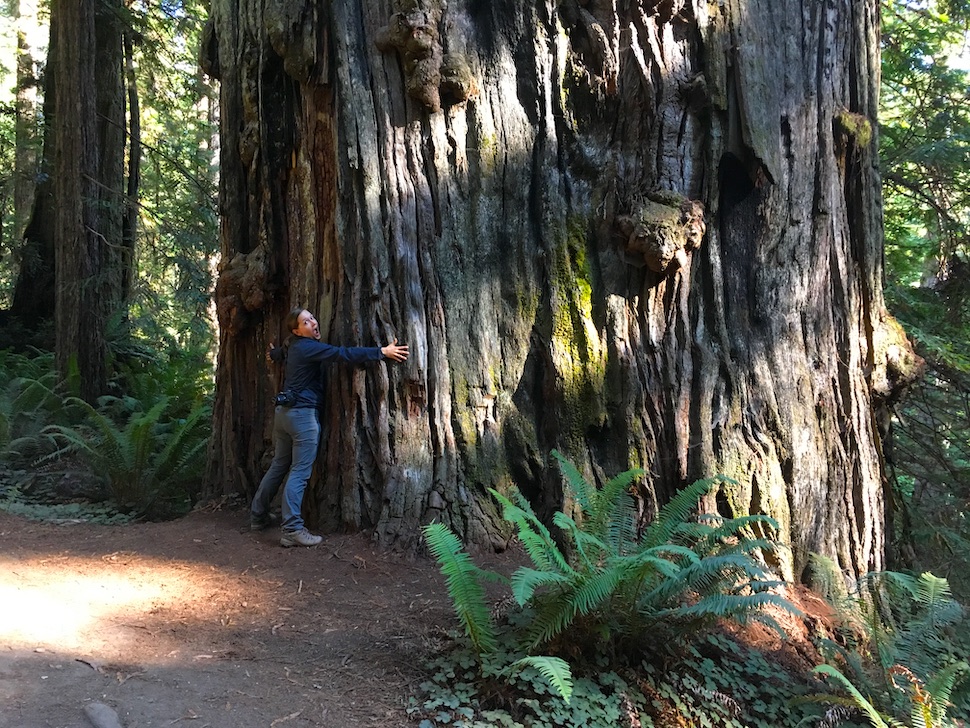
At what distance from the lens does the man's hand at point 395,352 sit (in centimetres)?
514

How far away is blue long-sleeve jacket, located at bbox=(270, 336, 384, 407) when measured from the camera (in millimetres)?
5145

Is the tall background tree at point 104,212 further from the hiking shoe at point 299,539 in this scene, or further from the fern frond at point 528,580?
the fern frond at point 528,580

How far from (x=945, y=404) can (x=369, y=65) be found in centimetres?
734

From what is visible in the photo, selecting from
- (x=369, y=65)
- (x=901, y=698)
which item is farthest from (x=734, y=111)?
(x=901, y=698)

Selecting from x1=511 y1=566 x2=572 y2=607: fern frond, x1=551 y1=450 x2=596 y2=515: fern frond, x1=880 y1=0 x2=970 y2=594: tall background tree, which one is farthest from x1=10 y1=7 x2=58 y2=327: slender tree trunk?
x1=880 y1=0 x2=970 y2=594: tall background tree

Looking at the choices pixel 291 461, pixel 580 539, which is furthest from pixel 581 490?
pixel 291 461

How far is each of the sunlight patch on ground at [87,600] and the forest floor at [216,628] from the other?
0.04ft

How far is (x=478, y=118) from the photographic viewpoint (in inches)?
212

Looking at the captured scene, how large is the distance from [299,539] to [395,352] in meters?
1.47

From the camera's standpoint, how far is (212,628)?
4.00 meters

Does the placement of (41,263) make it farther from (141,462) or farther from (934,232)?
(934,232)

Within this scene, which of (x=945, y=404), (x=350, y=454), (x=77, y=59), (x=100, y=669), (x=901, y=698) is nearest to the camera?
(x=100, y=669)

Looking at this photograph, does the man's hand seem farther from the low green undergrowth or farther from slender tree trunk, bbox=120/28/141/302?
slender tree trunk, bbox=120/28/141/302

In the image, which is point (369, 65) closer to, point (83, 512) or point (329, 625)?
point (329, 625)
